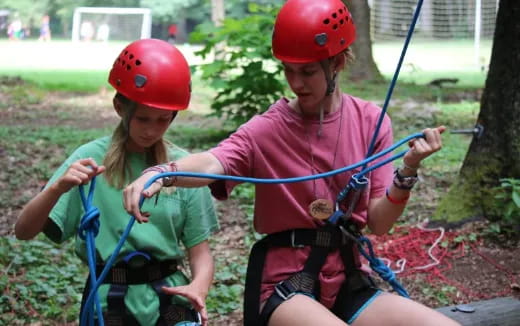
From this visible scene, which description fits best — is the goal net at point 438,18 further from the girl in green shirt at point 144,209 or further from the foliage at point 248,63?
the girl in green shirt at point 144,209

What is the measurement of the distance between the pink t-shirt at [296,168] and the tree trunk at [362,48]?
13.5m

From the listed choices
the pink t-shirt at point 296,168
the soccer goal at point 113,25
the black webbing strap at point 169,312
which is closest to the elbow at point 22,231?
the black webbing strap at point 169,312

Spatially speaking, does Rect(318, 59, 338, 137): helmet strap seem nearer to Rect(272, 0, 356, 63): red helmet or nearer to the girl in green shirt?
Rect(272, 0, 356, 63): red helmet

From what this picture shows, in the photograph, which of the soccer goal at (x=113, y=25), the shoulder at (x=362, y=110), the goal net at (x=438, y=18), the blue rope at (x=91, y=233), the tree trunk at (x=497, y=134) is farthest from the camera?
the soccer goal at (x=113, y=25)

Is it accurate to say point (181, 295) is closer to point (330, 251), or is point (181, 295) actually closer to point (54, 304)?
point (330, 251)

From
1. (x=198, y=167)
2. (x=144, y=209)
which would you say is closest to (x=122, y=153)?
(x=144, y=209)

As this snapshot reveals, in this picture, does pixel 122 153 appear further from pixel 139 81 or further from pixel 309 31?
pixel 309 31

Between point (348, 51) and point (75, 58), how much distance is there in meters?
28.4

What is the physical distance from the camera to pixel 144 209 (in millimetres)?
2598

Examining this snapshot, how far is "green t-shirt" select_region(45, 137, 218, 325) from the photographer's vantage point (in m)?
2.56

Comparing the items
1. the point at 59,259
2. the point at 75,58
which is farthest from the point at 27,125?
the point at 75,58

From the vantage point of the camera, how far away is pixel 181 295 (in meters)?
2.47

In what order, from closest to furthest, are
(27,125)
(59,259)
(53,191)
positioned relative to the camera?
(53,191)
(59,259)
(27,125)

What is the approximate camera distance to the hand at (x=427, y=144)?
7.67 ft
